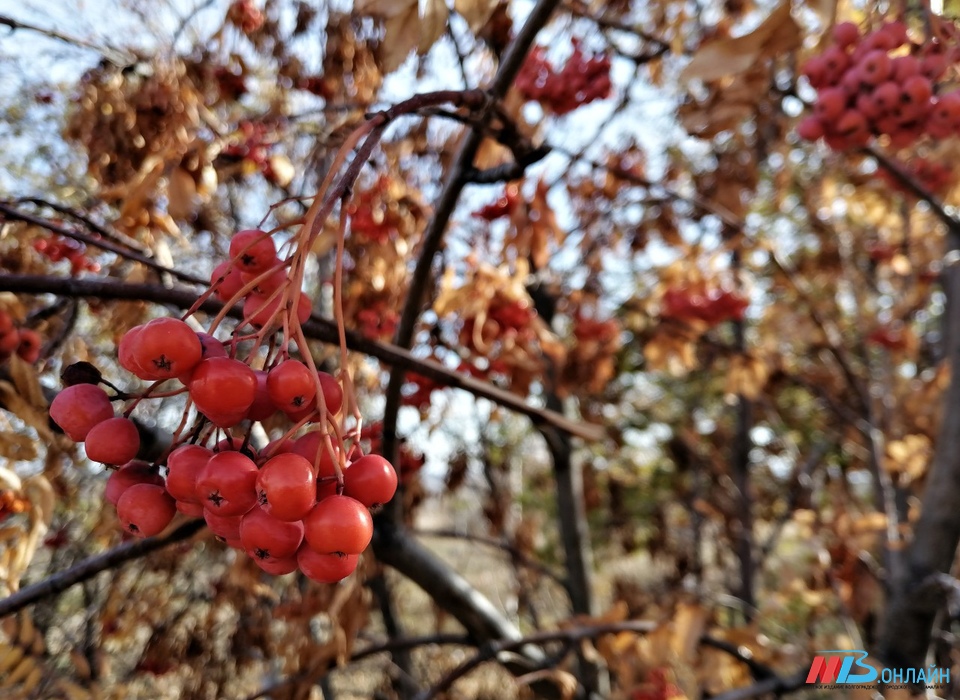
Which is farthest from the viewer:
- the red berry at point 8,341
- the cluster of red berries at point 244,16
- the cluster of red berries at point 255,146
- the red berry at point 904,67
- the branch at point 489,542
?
the cluster of red berries at point 244,16

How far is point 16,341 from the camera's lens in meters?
1.43

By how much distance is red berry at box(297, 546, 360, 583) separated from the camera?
0.75 meters

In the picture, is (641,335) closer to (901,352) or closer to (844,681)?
(901,352)

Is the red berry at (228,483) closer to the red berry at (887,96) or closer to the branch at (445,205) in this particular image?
the branch at (445,205)

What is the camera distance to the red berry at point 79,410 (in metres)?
0.82

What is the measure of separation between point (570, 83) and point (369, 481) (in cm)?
265

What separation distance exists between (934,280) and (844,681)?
3.62 meters

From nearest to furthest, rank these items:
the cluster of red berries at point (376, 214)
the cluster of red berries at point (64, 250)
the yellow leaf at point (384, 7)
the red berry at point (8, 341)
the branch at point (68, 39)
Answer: the yellow leaf at point (384, 7) → the red berry at point (8, 341) → the branch at point (68, 39) → the cluster of red berries at point (64, 250) → the cluster of red berries at point (376, 214)

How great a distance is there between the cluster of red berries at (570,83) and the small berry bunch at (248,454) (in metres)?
2.45

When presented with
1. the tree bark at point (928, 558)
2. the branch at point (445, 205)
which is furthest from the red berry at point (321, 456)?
the tree bark at point (928, 558)

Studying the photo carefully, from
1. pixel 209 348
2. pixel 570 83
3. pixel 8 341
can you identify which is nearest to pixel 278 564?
pixel 209 348

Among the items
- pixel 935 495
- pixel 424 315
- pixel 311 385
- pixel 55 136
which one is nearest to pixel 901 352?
pixel 935 495

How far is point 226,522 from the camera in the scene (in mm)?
800

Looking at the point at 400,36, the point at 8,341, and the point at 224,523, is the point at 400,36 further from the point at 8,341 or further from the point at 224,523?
the point at 8,341
